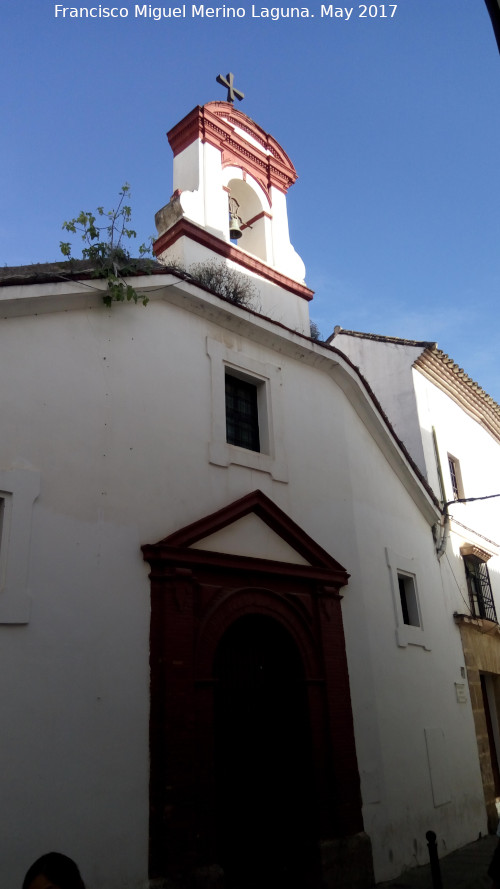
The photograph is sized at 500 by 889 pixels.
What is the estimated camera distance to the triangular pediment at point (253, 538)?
23.7 ft

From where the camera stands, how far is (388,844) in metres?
8.29

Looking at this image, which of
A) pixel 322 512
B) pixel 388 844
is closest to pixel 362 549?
pixel 322 512

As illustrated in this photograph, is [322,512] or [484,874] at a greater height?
[322,512]

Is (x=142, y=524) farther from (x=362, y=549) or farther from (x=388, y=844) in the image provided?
(x=388, y=844)

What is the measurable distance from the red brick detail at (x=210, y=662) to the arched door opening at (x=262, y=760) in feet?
0.64

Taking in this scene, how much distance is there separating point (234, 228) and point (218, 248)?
99 centimetres

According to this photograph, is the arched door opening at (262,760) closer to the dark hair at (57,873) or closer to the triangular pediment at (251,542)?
the triangular pediment at (251,542)

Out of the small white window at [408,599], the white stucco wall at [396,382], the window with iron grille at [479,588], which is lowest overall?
the small white window at [408,599]

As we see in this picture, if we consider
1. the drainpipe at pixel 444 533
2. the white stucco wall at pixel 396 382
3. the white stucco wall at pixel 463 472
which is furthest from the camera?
the white stucco wall at pixel 396 382

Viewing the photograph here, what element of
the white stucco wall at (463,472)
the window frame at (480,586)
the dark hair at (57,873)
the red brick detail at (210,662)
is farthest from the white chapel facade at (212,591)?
the dark hair at (57,873)

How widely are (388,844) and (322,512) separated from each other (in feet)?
12.7

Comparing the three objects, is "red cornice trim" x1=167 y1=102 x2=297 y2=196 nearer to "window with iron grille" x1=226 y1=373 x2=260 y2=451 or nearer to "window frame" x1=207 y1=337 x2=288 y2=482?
"window frame" x1=207 y1=337 x2=288 y2=482

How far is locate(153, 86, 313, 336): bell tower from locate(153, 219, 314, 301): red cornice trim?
1cm

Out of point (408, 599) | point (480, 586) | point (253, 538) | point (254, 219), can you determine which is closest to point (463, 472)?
point (480, 586)
